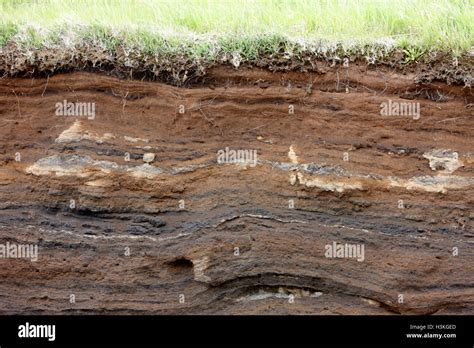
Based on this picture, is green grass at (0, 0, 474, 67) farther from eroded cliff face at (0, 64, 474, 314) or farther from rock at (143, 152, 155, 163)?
rock at (143, 152, 155, 163)

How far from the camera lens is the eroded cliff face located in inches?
223

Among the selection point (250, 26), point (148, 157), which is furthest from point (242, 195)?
point (250, 26)

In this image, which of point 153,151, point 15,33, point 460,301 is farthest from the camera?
point 15,33

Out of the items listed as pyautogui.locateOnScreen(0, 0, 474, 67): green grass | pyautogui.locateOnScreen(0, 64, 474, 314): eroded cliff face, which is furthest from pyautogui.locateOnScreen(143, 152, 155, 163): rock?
pyautogui.locateOnScreen(0, 0, 474, 67): green grass

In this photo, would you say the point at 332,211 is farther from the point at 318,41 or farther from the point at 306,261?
the point at 318,41

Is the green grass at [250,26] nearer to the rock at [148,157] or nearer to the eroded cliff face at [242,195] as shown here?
the eroded cliff face at [242,195]

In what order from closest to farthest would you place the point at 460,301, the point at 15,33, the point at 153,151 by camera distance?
the point at 460,301, the point at 153,151, the point at 15,33

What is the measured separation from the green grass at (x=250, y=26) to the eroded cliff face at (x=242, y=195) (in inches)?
14.2

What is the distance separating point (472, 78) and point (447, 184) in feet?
3.60

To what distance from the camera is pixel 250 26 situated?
6.55 metres

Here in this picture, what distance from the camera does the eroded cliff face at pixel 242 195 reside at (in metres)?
5.66

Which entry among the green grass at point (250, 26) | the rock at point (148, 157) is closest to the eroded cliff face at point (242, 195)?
the rock at point (148, 157)

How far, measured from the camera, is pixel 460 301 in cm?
559

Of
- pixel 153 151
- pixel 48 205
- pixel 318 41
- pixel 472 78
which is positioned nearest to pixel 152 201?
pixel 153 151
